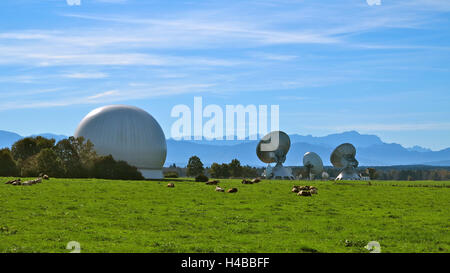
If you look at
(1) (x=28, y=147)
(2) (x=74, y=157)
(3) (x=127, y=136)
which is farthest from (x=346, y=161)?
(1) (x=28, y=147)

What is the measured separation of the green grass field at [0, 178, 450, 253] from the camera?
18438 mm

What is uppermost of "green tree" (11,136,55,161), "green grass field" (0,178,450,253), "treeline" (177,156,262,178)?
"green tree" (11,136,55,161)

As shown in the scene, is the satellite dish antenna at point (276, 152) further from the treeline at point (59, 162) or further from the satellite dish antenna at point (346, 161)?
the treeline at point (59, 162)

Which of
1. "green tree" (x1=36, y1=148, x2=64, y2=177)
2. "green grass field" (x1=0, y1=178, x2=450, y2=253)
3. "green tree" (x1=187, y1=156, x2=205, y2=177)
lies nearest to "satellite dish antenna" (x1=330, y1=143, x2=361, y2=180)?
"green tree" (x1=187, y1=156, x2=205, y2=177)

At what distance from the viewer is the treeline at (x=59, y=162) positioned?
69.5 m

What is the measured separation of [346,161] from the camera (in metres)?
131

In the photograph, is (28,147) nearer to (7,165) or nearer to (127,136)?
(7,165)

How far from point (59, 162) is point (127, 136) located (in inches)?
929

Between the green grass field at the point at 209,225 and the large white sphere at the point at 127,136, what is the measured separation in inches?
2177

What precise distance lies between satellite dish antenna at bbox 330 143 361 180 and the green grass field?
9267 centimetres

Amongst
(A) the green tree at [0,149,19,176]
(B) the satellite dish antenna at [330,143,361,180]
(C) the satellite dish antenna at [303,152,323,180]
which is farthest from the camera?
(C) the satellite dish antenna at [303,152,323,180]

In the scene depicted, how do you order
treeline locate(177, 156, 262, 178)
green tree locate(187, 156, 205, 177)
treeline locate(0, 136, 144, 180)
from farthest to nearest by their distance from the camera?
treeline locate(177, 156, 262, 178) → green tree locate(187, 156, 205, 177) → treeline locate(0, 136, 144, 180)

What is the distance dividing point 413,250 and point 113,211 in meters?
16.4

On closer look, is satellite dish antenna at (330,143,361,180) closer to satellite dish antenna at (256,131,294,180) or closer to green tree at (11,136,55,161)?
satellite dish antenna at (256,131,294,180)
